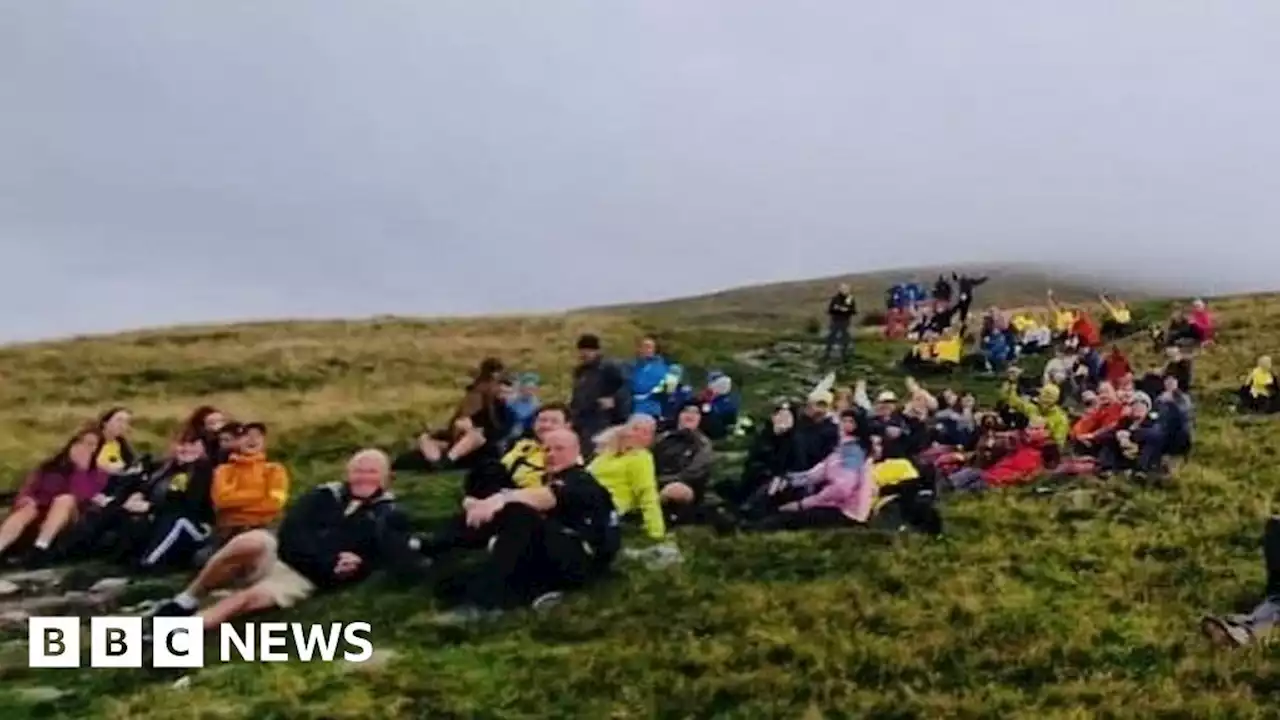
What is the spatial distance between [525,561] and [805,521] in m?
4.27

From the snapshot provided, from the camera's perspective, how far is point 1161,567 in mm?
16375

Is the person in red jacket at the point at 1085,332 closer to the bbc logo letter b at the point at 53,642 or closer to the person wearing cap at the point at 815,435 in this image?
the person wearing cap at the point at 815,435

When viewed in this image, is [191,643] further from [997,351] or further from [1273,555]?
[997,351]

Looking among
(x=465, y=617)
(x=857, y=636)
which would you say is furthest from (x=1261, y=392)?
(x=465, y=617)

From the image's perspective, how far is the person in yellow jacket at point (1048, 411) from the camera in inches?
903

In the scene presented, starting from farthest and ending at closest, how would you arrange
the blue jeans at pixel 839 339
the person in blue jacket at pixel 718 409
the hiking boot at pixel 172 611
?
the blue jeans at pixel 839 339 < the person in blue jacket at pixel 718 409 < the hiking boot at pixel 172 611

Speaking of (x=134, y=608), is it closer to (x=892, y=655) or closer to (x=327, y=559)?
(x=327, y=559)

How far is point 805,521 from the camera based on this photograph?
60.2ft

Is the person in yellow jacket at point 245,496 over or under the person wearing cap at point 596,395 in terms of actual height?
under

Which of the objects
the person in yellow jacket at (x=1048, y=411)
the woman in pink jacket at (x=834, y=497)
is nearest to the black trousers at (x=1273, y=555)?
the woman in pink jacket at (x=834, y=497)

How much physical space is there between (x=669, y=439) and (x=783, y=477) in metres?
1.54

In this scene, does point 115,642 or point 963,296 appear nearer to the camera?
point 115,642

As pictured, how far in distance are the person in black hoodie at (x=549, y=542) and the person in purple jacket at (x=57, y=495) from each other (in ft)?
18.1

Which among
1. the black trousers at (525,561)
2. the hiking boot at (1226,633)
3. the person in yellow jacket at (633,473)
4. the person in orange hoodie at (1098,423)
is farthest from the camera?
the person in orange hoodie at (1098,423)
